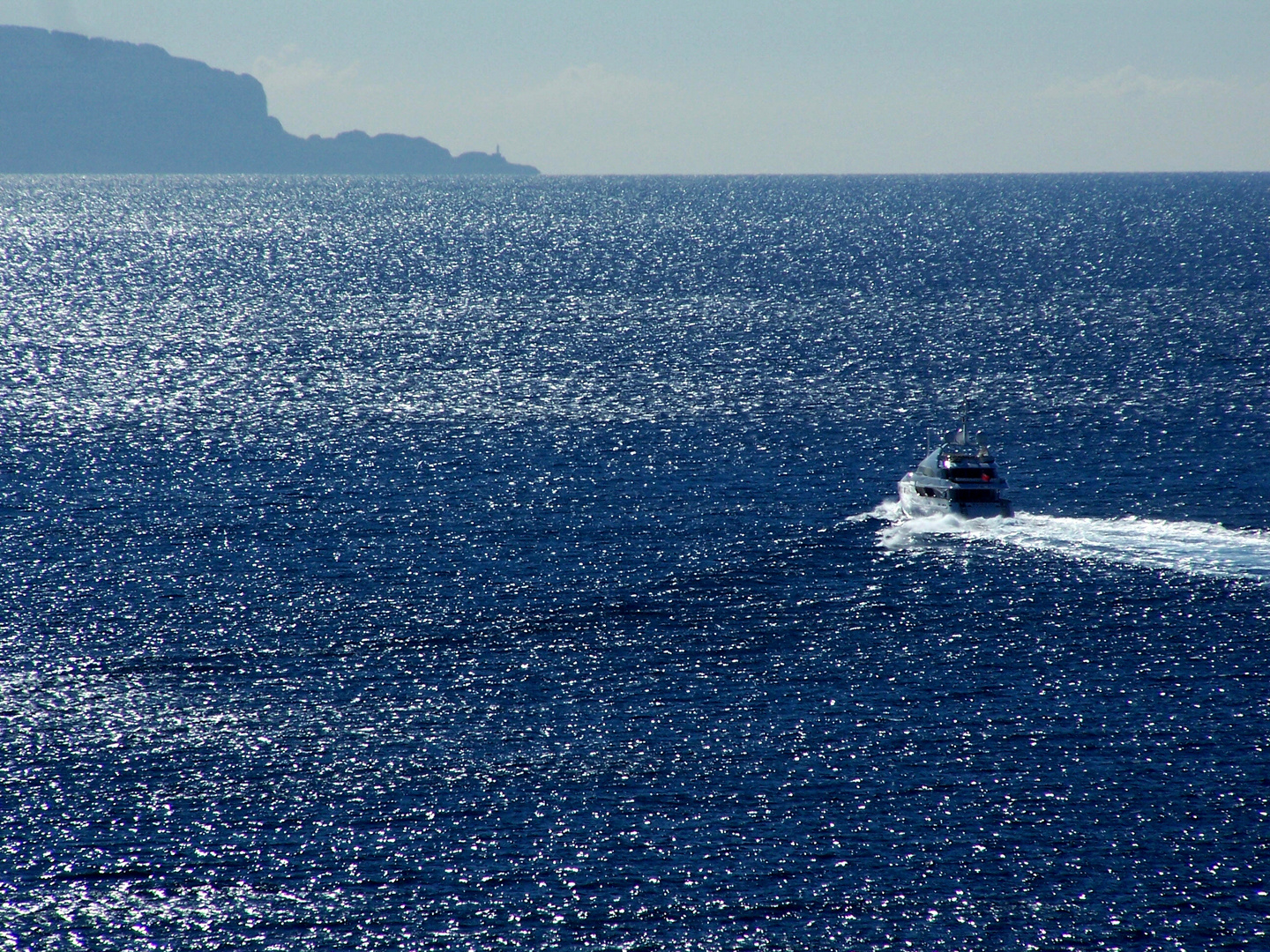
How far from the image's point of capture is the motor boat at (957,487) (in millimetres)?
102625

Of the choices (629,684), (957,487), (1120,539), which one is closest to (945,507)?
(957,487)

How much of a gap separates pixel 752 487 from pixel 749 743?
47.1m

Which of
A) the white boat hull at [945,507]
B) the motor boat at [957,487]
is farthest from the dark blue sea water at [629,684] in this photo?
the motor boat at [957,487]

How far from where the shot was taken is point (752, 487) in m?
112

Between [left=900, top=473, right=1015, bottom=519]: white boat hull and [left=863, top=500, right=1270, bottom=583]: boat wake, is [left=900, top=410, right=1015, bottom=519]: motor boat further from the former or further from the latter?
[left=863, top=500, right=1270, bottom=583]: boat wake

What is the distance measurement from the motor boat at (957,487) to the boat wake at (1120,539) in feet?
2.57

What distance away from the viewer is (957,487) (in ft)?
338

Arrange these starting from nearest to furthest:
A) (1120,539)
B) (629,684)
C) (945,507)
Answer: (629,684) → (1120,539) → (945,507)

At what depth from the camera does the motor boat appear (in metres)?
103

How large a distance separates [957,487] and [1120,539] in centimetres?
1315

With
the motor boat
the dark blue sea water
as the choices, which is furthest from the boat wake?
the motor boat

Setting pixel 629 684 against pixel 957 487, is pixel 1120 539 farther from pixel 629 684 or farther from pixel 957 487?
pixel 629 684

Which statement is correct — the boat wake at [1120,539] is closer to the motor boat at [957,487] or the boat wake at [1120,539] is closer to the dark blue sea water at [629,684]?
the dark blue sea water at [629,684]

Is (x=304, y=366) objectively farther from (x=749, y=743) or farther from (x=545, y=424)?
(x=749, y=743)
